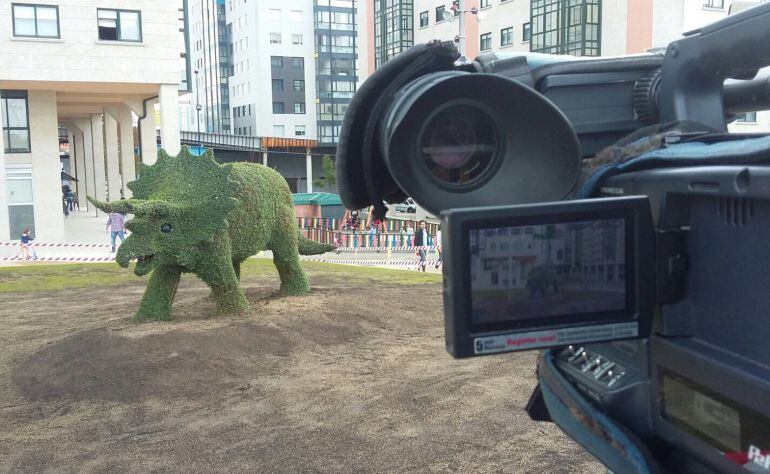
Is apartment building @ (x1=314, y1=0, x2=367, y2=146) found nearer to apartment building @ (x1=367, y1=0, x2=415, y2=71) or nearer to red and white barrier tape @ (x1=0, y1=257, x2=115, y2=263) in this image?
apartment building @ (x1=367, y1=0, x2=415, y2=71)

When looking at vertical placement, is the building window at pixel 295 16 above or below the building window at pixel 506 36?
above

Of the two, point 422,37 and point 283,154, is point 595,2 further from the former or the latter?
point 283,154

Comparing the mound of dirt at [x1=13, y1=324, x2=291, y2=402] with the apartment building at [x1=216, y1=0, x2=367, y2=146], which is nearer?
the mound of dirt at [x1=13, y1=324, x2=291, y2=402]

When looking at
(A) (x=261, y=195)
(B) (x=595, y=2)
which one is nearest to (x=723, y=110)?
(A) (x=261, y=195)

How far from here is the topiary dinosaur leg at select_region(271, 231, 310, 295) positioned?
12.0 meters

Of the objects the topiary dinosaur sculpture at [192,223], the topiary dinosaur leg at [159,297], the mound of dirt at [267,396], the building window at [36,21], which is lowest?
the mound of dirt at [267,396]

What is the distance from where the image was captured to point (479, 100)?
2.40 meters

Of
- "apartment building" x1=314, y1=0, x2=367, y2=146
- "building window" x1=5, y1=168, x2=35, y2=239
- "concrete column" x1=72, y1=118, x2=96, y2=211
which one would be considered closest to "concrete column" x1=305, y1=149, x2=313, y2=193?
"apartment building" x1=314, y1=0, x2=367, y2=146

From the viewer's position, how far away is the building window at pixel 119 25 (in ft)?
78.2

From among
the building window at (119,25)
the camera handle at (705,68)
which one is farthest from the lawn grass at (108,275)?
the camera handle at (705,68)

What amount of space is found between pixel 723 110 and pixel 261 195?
347 inches

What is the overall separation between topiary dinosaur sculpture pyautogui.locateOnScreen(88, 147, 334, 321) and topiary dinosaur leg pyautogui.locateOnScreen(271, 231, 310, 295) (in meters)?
0.65

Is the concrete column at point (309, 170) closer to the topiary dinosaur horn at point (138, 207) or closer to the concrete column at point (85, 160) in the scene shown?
the concrete column at point (85, 160)

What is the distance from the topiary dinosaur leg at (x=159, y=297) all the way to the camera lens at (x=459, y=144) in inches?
331
